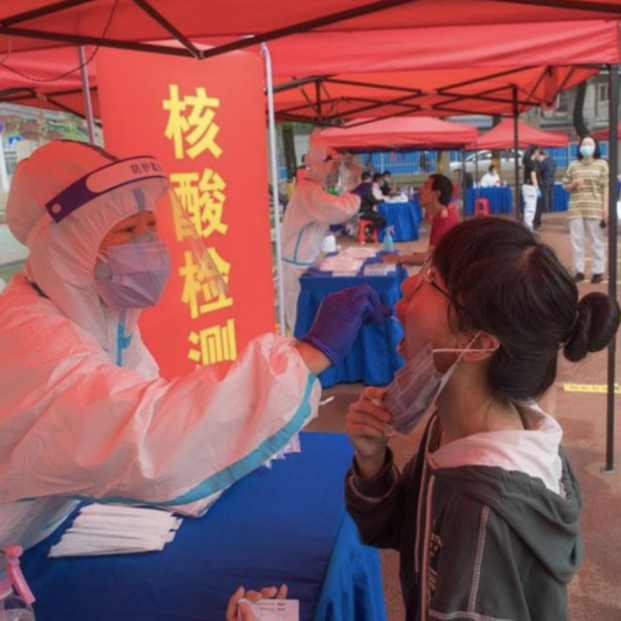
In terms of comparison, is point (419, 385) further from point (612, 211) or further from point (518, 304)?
point (612, 211)

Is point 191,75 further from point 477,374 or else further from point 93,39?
point 477,374

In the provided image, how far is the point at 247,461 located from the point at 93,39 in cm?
184

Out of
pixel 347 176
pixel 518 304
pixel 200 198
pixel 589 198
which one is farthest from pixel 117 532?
pixel 589 198

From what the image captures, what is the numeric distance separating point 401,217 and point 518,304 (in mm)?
13360

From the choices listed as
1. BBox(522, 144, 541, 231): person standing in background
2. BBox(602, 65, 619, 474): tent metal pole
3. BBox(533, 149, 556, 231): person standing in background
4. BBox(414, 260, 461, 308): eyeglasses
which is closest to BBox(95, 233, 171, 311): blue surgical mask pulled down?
BBox(414, 260, 461, 308): eyeglasses

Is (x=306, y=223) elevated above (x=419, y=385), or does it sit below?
above

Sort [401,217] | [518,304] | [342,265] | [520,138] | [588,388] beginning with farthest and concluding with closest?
[401,217] < [520,138] < [342,265] < [588,388] < [518,304]

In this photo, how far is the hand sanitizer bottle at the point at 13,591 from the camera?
40.6 inches

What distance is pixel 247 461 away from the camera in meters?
0.98

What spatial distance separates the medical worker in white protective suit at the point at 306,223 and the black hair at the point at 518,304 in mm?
4413

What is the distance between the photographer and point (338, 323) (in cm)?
108

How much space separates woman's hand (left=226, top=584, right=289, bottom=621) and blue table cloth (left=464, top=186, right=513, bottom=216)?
16107 millimetres

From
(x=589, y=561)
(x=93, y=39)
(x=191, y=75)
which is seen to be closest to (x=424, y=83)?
(x=191, y=75)

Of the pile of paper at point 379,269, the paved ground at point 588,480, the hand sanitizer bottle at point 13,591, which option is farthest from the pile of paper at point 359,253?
the hand sanitizer bottle at point 13,591
